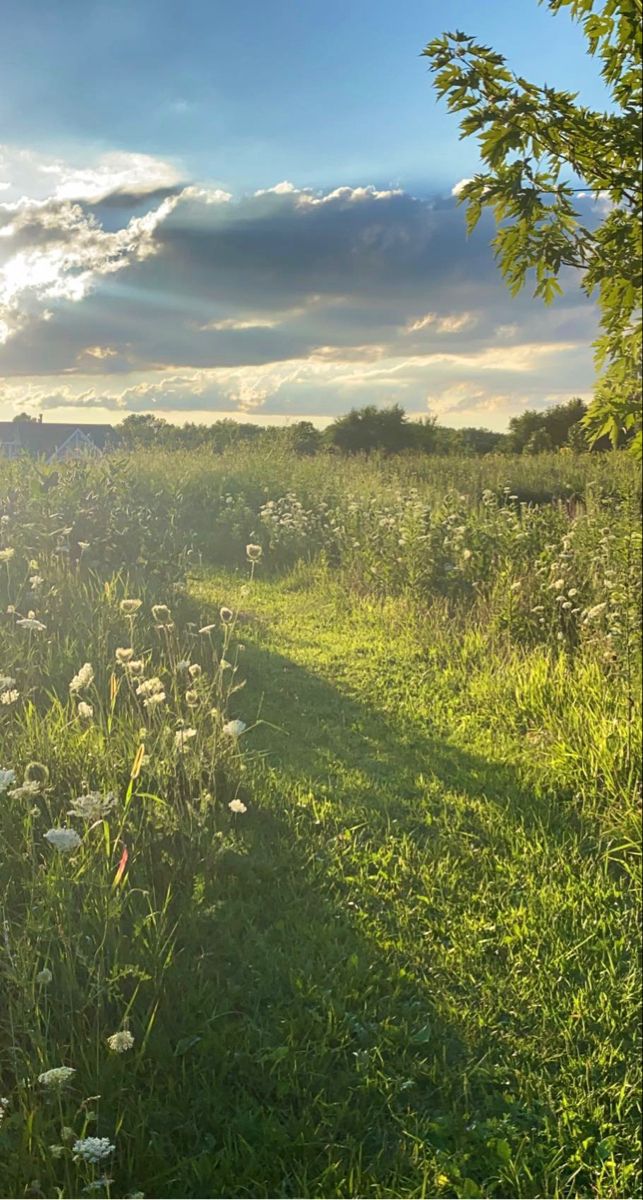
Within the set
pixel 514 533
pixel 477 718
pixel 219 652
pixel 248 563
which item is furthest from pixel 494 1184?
pixel 248 563

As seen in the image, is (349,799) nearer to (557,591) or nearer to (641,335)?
(641,335)

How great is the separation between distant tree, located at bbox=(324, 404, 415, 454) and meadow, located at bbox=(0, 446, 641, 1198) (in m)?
18.3

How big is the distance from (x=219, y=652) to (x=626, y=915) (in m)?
3.37

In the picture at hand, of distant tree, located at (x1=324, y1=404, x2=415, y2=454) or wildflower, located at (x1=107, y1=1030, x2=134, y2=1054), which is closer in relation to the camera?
wildflower, located at (x1=107, y1=1030, x2=134, y2=1054)

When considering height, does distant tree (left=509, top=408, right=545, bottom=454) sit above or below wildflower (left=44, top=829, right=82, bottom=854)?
above

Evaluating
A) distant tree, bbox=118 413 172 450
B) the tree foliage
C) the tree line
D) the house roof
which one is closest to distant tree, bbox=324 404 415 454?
the tree line

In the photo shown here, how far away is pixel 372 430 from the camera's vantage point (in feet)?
81.3

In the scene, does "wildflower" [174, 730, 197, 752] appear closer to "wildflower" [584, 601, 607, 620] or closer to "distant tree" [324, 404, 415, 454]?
"wildflower" [584, 601, 607, 620]

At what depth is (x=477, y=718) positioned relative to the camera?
16.5 ft

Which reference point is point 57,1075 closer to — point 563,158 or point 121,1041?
point 121,1041

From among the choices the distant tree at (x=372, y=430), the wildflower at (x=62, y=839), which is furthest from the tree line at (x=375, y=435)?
the wildflower at (x=62, y=839)

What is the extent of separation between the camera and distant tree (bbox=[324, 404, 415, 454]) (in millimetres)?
24438

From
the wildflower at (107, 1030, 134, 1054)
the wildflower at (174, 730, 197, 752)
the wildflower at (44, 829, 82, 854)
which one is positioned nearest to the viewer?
the wildflower at (107, 1030, 134, 1054)

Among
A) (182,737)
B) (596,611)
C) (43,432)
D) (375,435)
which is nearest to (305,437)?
(375,435)
